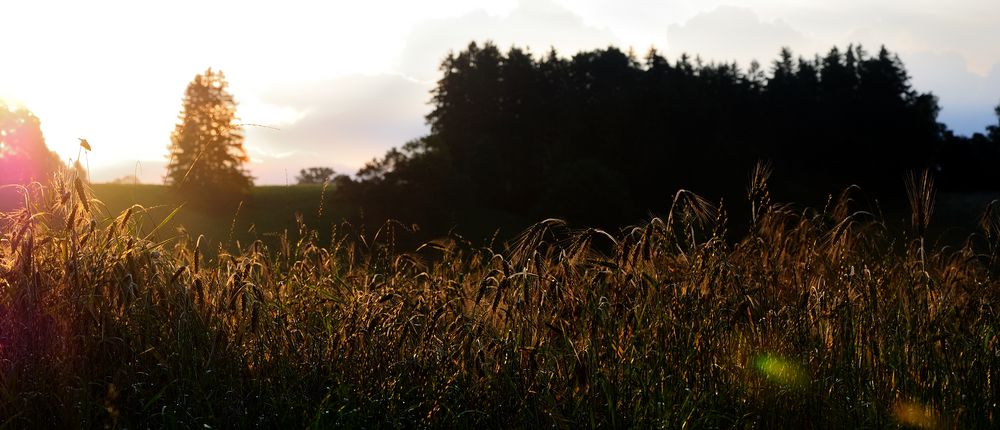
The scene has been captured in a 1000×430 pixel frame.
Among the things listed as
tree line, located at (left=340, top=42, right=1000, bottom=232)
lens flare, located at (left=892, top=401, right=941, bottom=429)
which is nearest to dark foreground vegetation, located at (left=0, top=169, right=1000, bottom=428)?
lens flare, located at (left=892, top=401, right=941, bottom=429)

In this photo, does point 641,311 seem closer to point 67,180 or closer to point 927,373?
point 927,373

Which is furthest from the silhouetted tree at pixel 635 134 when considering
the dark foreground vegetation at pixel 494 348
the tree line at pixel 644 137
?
the dark foreground vegetation at pixel 494 348

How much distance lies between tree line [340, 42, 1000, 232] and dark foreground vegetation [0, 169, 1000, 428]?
31.9 metres

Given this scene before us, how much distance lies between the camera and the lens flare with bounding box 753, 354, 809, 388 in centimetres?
394

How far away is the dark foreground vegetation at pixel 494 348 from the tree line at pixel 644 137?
31.9 m

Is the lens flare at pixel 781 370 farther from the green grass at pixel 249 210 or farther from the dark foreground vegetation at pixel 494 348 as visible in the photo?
the green grass at pixel 249 210

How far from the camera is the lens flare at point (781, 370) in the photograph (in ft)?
12.9

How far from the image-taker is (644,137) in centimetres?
5059

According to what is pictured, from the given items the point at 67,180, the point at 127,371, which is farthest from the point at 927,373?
the point at 67,180

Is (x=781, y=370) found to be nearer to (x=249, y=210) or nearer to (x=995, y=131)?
(x=249, y=210)

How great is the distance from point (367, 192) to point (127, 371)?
34660mm

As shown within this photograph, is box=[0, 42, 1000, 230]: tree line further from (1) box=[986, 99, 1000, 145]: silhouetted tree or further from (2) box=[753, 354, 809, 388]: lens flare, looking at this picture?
(2) box=[753, 354, 809, 388]: lens flare

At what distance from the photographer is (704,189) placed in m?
50.0

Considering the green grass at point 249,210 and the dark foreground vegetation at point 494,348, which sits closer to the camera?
the dark foreground vegetation at point 494,348
